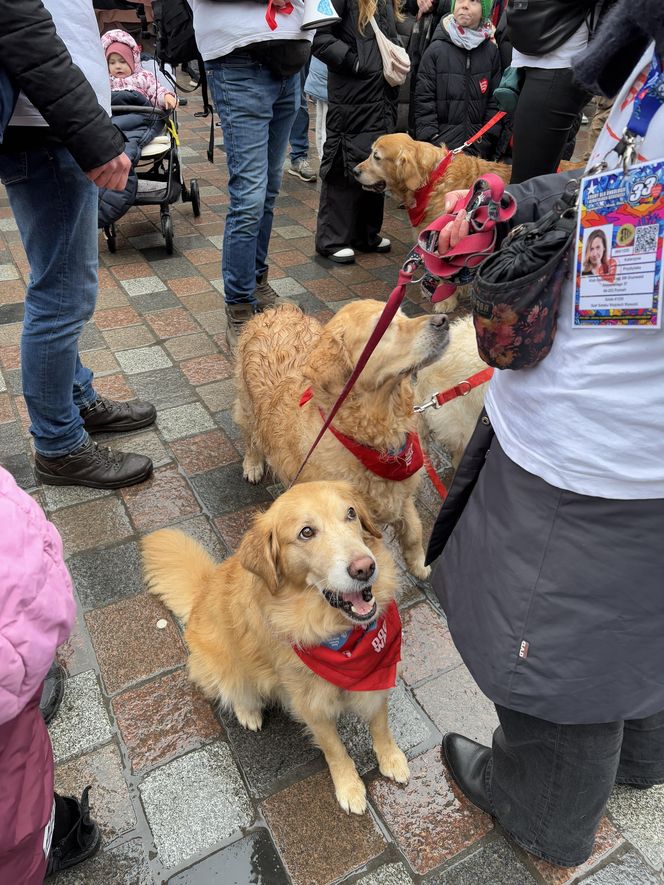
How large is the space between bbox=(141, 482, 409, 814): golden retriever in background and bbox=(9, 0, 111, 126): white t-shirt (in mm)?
1785

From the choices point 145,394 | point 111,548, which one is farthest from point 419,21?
point 111,548

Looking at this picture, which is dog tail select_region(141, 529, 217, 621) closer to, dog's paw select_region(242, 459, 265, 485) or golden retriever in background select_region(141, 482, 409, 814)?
golden retriever in background select_region(141, 482, 409, 814)

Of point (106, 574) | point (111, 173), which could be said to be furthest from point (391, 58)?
point (106, 574)

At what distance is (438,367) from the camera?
3.08 metres

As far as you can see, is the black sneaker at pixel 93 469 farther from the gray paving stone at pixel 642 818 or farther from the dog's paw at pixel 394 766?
the gray paving stone at pixel 642 818

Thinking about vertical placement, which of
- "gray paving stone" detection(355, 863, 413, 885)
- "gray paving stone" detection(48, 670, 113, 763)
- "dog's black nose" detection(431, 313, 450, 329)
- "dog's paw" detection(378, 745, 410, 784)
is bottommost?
"gray paving stone" detection(48, 670, 113, 763)

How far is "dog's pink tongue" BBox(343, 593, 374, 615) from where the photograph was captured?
186cm

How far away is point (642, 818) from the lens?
1924 mm

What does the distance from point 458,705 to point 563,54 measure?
344 centimetres

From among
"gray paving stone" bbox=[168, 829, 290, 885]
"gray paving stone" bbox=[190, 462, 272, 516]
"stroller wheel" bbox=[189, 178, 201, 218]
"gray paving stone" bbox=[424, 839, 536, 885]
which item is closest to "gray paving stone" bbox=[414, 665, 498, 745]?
"gray paving stone" bbox=[424, 839, 536, 885]

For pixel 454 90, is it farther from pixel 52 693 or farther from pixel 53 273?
pixel 52 693

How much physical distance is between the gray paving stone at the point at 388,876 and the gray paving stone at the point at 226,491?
6.05 ft

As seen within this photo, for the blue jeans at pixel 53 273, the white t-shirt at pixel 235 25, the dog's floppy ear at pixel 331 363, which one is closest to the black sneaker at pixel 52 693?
the blue jeans at pixel 53 273

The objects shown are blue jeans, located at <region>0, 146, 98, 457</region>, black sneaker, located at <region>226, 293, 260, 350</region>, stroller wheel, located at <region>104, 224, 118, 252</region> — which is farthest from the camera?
stroller wheel, located at <region>104, 224, 118, 252</region>
